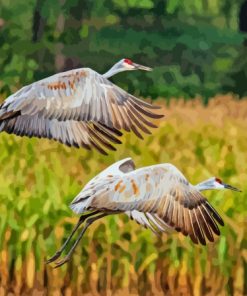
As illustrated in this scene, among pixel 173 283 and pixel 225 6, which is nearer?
pixel 173 283

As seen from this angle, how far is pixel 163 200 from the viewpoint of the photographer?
19.6 feet

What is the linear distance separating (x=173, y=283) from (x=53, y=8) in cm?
1681

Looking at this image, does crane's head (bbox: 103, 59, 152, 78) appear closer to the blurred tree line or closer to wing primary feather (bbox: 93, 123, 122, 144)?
wing primary feather (bbox: 93, 123, 122, 144)

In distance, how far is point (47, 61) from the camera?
80.0ft

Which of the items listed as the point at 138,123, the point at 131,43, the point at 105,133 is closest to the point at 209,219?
the point at 138,123

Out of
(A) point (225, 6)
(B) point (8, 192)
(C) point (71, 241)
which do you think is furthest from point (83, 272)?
(A) point (225, 6)

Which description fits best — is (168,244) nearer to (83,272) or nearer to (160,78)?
(83,272)

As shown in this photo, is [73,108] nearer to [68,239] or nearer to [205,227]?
[68,239]

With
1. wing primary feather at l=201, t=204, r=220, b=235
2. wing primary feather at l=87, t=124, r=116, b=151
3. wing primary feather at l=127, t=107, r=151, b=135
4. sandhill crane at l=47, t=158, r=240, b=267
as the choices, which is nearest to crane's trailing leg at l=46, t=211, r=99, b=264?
sandhill crane at l=47, t=158, r=240, b=267

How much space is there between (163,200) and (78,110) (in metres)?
0.81

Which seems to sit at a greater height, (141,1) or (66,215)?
(141,1)

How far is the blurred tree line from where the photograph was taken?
24359 millimetres

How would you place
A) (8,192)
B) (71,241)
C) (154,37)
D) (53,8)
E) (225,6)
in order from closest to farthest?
1. (71,241)
2. (8,192)
3. (53,8)
4. (154,37)
5. (225,6)

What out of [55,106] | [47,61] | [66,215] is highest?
[47,61]
